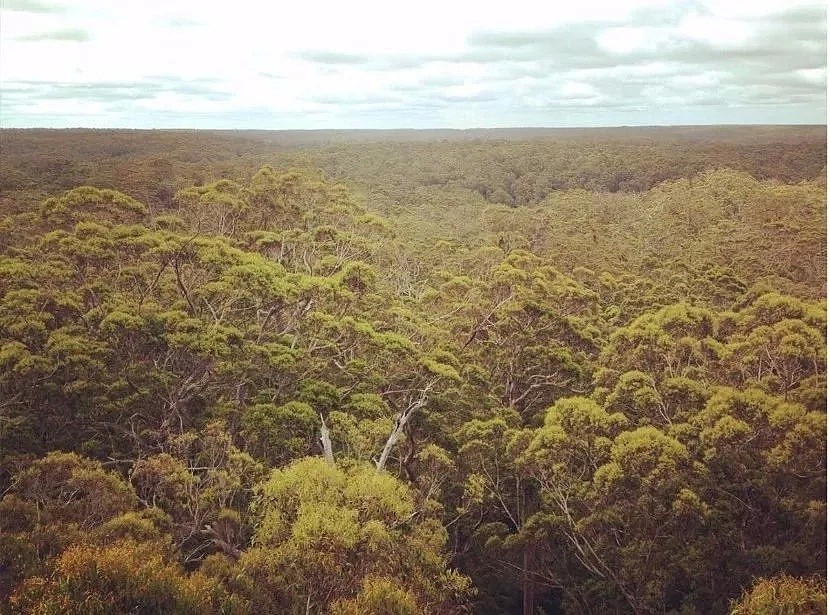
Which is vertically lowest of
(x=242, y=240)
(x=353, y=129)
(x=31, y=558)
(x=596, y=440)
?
(x=31, y=558)

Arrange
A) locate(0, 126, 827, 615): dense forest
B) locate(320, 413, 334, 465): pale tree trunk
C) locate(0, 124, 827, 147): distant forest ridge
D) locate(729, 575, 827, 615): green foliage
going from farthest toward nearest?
locate(0, 124, 827, 147): distant forest ridge
locate(320, 413, 334, 465): pale tree trunk
locate(0, 126, 827, 615): dense forest
locate(729, 575, 827, 615): green foliage

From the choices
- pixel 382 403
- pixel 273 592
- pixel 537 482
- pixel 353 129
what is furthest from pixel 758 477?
pixel 353 129

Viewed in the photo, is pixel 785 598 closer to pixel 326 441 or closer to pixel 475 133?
pixel 326 441

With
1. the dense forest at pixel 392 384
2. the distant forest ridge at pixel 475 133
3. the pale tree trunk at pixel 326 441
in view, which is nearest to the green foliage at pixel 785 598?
the dense forest at pixel 392 384

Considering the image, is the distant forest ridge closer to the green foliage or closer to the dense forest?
the dense forest

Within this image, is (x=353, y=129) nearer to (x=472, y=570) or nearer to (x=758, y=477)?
(x=472, y=570)

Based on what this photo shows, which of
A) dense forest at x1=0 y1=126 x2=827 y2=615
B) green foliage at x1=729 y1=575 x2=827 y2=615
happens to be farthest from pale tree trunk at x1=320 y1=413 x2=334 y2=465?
green foliage at x1=729 y1=575 x2=827 y2=615

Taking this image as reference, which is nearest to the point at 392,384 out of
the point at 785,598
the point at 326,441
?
the point at 326,441

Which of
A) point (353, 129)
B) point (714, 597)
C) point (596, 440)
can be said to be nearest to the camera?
point (714, 597)

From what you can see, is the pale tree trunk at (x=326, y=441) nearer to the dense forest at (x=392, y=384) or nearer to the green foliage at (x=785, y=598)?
the dense forest at (x=392, y=384)
